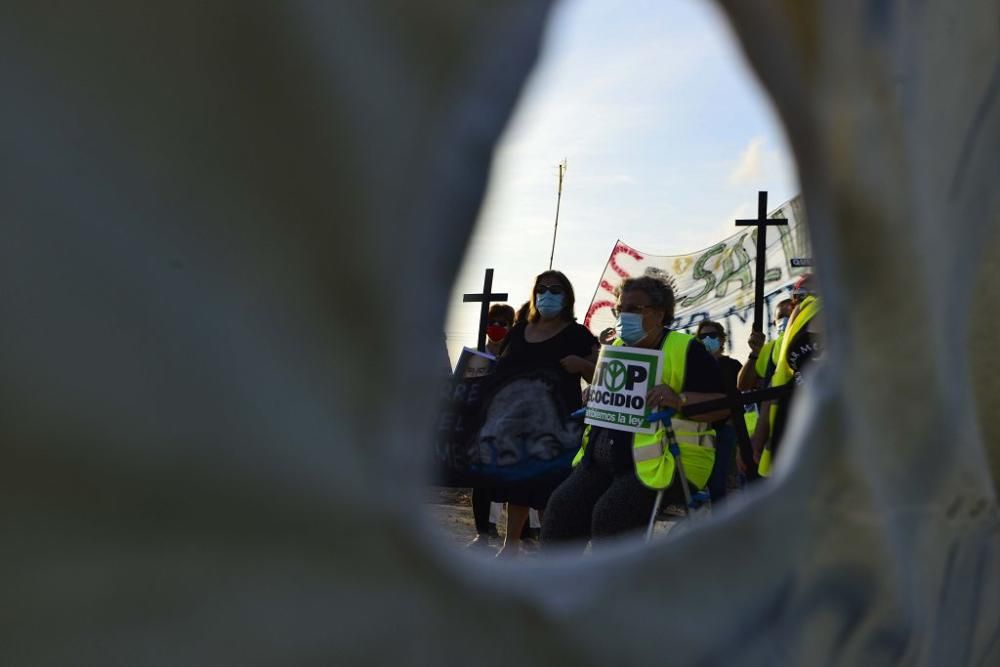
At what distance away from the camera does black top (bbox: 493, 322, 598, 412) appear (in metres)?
4.28

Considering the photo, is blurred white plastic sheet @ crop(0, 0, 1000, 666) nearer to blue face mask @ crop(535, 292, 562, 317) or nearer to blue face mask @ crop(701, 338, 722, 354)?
blue face mask @ crop(535, 292, 562, 317)

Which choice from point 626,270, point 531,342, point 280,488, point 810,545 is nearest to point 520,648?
point 280,488

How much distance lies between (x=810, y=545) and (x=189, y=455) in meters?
0.60

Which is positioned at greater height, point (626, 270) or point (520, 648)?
point (626, 270)

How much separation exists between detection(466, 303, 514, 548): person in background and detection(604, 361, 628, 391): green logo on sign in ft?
4.71

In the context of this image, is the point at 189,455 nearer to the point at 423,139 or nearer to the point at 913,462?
the point at 423,139

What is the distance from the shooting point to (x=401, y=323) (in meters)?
0.53

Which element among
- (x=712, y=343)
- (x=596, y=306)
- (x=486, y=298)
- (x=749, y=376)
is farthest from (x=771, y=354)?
(x=596, y=306)

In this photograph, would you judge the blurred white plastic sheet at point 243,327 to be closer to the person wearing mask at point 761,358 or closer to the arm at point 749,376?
the person wearing mask at point 761,358

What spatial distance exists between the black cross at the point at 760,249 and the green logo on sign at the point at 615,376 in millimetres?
4505

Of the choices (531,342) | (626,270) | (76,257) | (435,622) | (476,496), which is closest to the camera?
(76,257)

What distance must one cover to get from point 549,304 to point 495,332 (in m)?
2.23

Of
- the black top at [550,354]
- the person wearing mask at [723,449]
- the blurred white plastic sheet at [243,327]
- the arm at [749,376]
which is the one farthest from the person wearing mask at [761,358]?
the blurred white plastic sheet at [243,327]

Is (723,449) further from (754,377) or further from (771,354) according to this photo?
(754,377)
